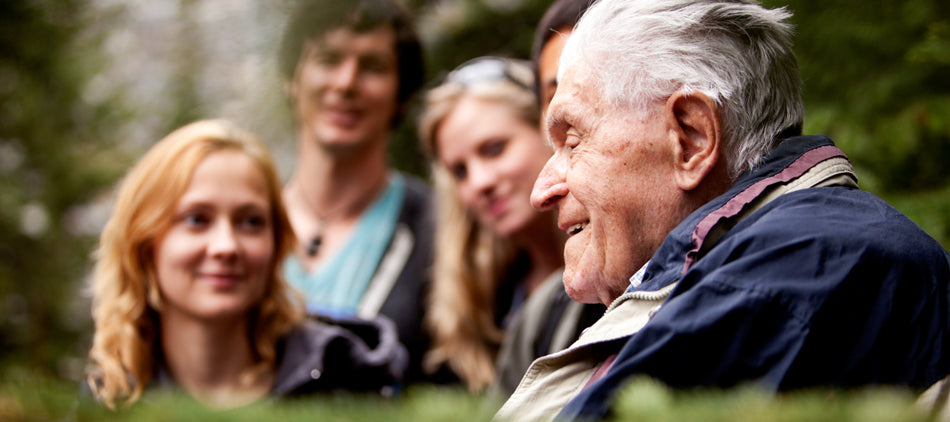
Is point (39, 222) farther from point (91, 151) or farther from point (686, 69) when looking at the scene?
point (686, 69)

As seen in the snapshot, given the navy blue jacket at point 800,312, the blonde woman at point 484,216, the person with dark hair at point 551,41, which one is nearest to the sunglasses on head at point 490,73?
the blonde woman at point 484,216

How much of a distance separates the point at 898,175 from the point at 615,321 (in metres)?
2.18

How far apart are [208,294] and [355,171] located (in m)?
1.51

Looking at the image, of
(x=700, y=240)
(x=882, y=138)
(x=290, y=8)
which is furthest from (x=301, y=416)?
(x=290, y=8)

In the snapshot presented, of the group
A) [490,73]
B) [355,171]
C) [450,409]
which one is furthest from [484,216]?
[450,409]

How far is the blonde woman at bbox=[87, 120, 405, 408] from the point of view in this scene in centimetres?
319

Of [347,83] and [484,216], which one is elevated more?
[347,83]

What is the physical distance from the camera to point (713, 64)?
1.97 metres

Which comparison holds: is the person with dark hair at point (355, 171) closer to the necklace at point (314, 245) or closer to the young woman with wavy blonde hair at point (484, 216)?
the necklace at point (314, 245)

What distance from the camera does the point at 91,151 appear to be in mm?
6516

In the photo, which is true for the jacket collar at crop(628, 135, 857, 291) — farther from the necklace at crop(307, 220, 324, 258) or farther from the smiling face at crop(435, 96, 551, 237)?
the necklace at crop(307, 220, 324, 258)

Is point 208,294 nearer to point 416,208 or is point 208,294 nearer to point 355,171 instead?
point 355,171

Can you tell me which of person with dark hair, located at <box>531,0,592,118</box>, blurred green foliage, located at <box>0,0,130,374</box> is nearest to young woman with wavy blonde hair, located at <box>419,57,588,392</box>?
person with dark hair, located at <box>531,0,592,118</box>

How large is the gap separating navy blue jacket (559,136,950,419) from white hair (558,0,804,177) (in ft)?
1.19
